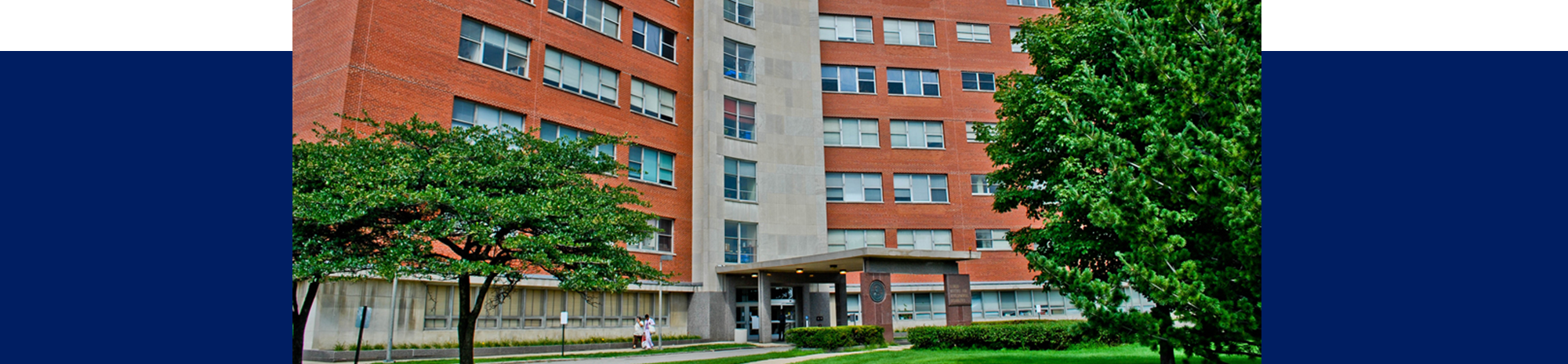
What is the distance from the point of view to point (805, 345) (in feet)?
78.2

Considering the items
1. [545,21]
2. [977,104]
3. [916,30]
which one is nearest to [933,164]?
[977,104]

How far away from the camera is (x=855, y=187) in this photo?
3809 cm

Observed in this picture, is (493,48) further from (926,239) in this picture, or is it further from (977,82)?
(977,82)

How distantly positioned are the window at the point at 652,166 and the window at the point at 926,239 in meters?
11.7

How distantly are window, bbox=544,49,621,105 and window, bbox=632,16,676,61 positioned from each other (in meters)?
1.99

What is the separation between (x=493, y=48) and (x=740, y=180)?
10.7 m

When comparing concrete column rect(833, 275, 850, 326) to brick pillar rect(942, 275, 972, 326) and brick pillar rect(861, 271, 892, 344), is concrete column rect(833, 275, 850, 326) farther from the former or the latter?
brick pillar rect(942, 275, 972, 326)

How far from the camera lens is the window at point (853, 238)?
37250mm

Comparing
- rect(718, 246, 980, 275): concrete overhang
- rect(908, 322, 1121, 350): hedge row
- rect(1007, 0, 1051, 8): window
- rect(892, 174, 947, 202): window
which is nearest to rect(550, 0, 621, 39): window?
rect(718, 246, 980, 275): concrete overhang

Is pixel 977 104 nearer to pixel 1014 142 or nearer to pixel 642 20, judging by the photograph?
pixel 642 20

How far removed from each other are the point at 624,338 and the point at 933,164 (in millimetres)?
16944

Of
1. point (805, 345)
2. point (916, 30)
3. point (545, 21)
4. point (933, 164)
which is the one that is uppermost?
point (916, 30)

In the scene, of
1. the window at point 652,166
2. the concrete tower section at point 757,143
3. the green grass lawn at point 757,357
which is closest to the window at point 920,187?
the concrete tower section at point 757,143

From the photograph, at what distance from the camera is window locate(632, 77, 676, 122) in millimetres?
30766
